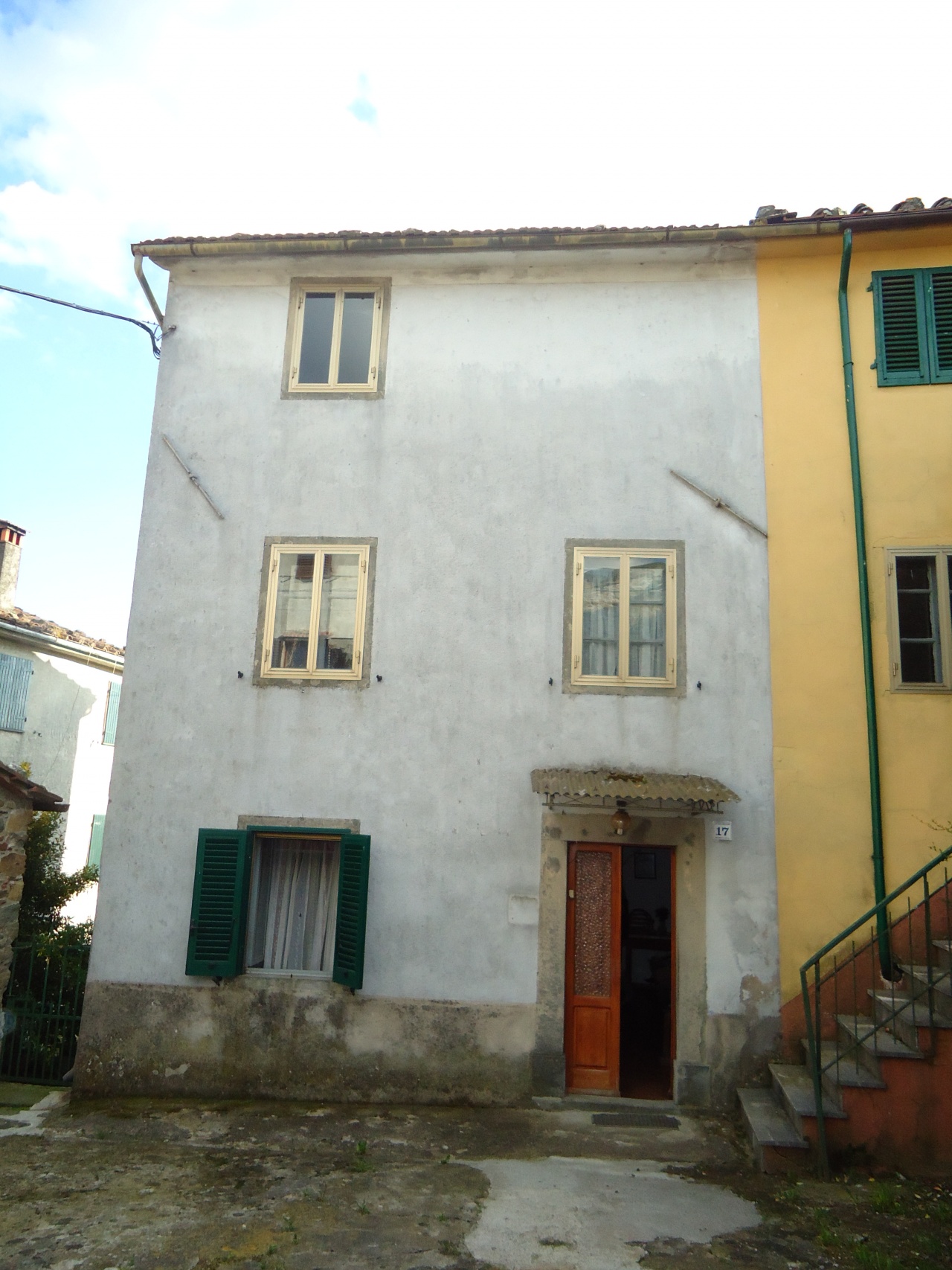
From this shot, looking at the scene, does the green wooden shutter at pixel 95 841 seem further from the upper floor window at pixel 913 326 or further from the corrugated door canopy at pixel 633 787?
the upper floor window at pixel 913 326

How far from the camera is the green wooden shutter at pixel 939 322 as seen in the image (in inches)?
367

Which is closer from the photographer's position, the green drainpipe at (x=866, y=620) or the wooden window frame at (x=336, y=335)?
the green drainpipe at (x=866, y=620)

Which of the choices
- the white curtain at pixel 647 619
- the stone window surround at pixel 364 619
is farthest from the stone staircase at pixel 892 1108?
the stone window surround at pixel 364 619

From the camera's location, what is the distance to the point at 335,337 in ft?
33.2

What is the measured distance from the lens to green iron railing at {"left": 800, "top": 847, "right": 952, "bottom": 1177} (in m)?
7.11

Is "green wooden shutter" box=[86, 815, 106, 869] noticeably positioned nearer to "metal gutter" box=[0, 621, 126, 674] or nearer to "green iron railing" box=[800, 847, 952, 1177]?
"metal gutter" box=[0, 621, 126, 674]

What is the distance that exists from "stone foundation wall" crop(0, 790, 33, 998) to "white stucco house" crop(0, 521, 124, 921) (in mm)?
5952

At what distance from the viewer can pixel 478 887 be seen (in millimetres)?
8875

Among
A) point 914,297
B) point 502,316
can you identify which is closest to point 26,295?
point 502,316

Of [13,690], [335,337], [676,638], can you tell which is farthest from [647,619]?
[13,690]

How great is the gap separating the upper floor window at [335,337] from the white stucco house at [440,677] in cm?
4

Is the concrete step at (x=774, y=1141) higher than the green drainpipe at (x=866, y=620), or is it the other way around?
the green drainpipe at (x=866, y=620)

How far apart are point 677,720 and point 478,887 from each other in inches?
100

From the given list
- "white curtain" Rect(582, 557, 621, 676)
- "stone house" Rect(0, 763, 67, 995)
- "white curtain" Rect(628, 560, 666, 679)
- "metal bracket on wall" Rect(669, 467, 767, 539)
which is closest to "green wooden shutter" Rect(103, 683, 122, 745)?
"stone house" Rect(0, 763, 67, 995)
